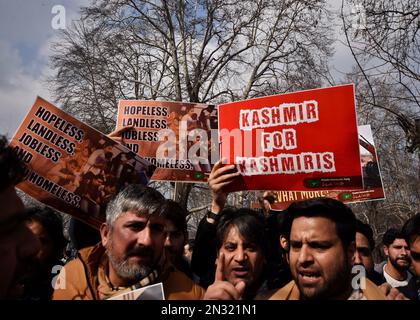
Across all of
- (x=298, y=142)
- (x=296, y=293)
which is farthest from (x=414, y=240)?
(x=296, y=293)

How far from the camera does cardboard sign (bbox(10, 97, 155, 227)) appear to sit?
113 inches

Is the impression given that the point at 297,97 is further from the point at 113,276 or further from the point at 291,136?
the point at 113,276

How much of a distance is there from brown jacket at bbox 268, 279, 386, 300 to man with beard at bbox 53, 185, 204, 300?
406mm

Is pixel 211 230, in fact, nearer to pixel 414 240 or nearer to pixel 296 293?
pixel 296 293

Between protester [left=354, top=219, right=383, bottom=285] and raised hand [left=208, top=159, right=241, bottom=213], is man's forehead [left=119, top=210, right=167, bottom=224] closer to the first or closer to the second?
raised hand [left=208, top=159, right=241, bottom=213]

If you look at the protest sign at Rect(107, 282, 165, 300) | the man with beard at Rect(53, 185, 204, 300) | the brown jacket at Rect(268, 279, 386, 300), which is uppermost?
the man with beard at Rect(53, 185, 204, 300)

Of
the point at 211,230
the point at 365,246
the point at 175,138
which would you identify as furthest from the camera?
the point at 175,138

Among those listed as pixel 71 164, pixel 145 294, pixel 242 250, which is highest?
pixel 71 164

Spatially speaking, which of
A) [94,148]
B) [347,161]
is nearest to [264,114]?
[347,161]

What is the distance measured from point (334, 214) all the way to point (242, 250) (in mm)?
621

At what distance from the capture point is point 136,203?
243cm

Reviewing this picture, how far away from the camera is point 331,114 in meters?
2.89

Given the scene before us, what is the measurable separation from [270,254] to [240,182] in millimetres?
495

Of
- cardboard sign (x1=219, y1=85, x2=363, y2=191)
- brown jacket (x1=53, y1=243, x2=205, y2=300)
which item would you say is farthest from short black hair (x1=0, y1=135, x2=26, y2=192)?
cardboard sign (x1=219, y1=85, x2=363, y2=191)
